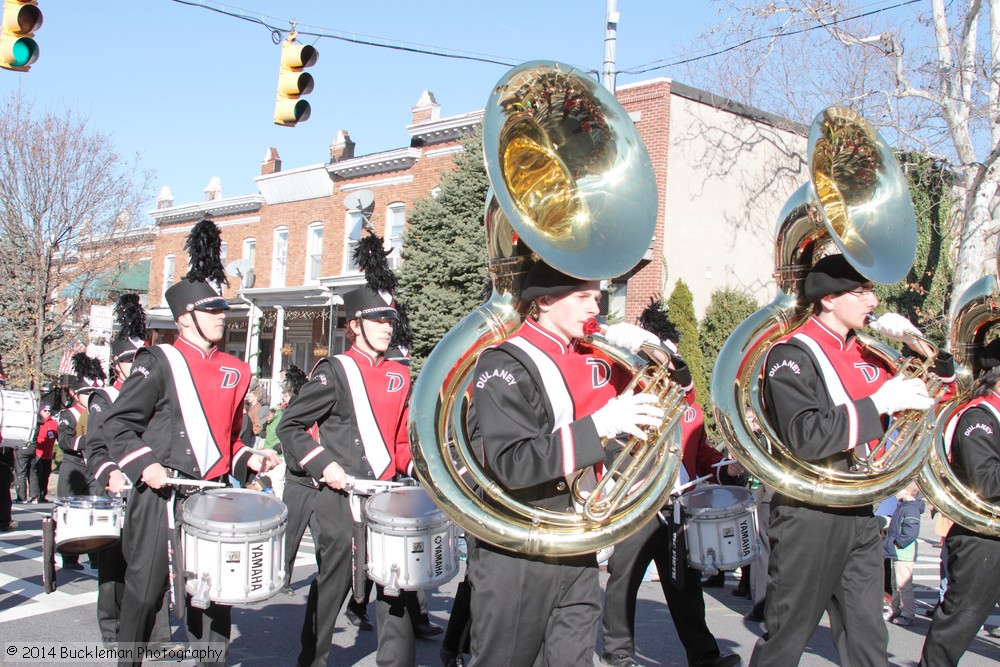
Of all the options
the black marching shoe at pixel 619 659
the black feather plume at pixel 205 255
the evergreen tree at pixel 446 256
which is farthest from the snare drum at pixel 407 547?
the evergreen tree at pixel 446 256

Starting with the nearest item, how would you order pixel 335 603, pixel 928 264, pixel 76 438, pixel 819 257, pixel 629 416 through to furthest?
1. pixel 629 416
2. pixel 819 257
3. pixel 335 603
4. pixel 76 438
5. pixel 928 264

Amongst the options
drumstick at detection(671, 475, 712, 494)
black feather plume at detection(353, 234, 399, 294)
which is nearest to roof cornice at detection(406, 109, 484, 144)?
black feather plume at detection(353, 234, 399, 294)

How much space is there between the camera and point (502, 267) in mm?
3623

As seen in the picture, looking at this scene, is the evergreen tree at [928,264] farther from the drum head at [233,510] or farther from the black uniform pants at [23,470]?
the drum head at [233,510]

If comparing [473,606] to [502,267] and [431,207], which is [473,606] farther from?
[431,207]

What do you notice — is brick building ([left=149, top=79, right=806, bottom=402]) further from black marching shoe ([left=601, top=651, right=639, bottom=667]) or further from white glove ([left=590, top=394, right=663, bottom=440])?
white glove ([left=590, top=394, right=663, bottom=440])

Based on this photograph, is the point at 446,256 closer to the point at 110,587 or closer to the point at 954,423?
the point at 110,587

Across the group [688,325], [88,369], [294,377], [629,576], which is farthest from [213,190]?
[629,576]

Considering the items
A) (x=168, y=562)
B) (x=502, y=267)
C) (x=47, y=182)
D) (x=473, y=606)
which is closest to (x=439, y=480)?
(x=473, y=606)

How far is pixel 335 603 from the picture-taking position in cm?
489

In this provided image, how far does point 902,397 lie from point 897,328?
450 millimetres

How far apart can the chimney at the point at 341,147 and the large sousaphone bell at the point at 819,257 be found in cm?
2408

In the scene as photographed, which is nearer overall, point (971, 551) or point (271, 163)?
point (971, 551)

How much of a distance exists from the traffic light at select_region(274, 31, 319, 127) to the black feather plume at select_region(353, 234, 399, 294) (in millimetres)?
4728
